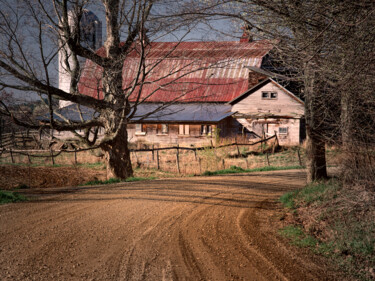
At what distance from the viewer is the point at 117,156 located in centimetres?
→ 1352

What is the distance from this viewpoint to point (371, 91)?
6.46m

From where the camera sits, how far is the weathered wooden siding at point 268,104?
29.1 metres

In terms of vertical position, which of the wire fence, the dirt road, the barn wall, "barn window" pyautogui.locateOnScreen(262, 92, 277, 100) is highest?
"barn window" pyautogui.locateOnScreen(262, 92, 277, 100)

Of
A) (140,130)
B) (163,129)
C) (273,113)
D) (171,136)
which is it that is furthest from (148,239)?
(140,130)

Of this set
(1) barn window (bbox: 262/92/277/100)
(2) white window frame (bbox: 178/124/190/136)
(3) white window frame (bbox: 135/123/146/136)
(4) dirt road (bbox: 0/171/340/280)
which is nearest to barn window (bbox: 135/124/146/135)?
(3) white window frame (bbox: 135/123/146/136)

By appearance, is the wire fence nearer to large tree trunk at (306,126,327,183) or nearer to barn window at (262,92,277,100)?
barn window at (262,92,277,100)

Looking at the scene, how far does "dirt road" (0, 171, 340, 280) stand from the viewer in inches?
177

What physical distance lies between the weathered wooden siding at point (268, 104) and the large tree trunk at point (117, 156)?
60.1 feet

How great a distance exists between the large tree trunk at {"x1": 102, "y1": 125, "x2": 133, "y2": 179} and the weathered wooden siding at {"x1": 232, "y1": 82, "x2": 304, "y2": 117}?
1833cm

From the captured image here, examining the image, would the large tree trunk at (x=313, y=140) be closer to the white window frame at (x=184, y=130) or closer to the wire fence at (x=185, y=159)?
the wire fence at (x=185, y=159)

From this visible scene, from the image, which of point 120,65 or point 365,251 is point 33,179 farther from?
point 365,251


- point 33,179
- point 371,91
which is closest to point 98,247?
point 371,91

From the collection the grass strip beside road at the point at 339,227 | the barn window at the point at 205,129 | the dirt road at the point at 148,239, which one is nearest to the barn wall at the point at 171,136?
the barn window at the point at 205,129

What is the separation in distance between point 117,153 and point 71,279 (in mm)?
9432
